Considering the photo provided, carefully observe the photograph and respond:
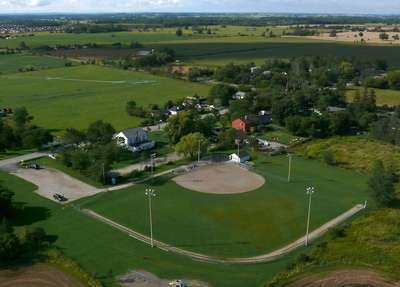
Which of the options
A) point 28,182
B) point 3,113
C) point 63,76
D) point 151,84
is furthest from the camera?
point 63,76

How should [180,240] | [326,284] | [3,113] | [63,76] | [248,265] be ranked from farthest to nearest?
[63,76], [3,113], [180,240], [248,265], [326,284]

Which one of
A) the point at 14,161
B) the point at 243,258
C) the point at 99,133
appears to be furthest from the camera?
the point at 99,133

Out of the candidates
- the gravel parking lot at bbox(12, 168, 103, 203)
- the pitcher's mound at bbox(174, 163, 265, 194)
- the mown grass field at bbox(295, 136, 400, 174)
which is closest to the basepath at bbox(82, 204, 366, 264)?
the gravel parking lot at bbox(12, 168, 103, 203)

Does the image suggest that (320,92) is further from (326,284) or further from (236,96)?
(326,284)

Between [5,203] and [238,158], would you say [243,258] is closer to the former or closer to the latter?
[5,203]

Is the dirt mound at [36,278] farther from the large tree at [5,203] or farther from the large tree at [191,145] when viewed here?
the large tree at [191,145]

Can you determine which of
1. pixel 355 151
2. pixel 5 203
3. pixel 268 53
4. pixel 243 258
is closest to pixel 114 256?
pixel 243 258

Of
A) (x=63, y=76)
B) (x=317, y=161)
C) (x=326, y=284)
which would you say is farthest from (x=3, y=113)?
(x=326, y=284)
